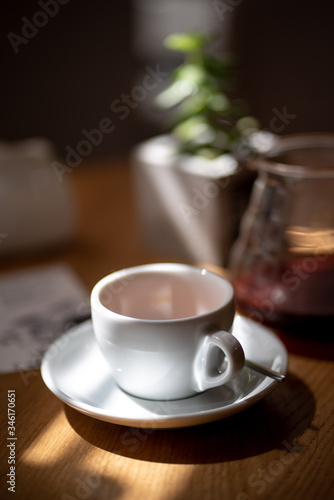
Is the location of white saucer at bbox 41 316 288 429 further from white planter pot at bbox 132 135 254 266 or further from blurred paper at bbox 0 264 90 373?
white planter pot at bbox 132 135 254 266

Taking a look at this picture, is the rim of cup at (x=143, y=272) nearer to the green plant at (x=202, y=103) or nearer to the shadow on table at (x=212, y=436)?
the shadow on table at (x=212, y=436)

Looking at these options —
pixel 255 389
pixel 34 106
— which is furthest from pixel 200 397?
pixel 34 106

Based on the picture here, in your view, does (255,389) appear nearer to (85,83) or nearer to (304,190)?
(304,190)

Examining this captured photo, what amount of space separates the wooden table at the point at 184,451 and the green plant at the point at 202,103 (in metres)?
0.29

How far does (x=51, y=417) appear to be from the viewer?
412 mm

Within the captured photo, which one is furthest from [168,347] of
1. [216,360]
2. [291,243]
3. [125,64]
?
[125,64]

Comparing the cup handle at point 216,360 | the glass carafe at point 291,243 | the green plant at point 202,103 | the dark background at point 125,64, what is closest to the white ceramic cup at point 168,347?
the cup handle at point 216,360

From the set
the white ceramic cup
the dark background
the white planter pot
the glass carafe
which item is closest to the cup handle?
the white ceramic cup

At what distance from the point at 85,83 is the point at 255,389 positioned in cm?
183

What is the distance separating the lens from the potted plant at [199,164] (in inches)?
24.4

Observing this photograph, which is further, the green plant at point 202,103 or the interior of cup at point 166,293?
the green plant at point 202,103

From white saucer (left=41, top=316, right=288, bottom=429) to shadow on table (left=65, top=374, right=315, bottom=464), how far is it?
0.6 inches

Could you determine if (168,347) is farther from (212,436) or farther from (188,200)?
(188,200)

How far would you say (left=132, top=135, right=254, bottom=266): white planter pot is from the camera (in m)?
0.62
